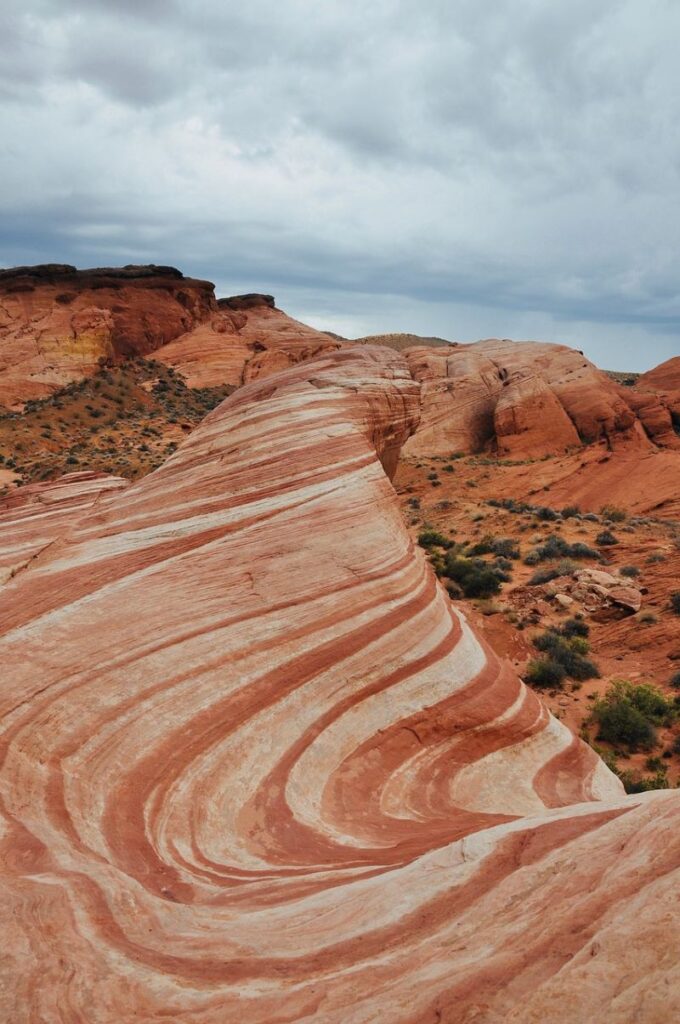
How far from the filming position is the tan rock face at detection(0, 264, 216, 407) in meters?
49.3

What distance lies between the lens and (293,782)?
6562mm

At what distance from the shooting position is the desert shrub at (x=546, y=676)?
46.5 feet

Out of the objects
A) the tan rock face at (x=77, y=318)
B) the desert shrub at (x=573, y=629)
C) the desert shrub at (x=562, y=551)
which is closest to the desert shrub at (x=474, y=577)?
the desert shrub at (x=562, y=551)

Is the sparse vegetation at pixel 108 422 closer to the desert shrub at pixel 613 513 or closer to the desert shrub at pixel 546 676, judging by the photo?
the desert shrub at pixel 613 513

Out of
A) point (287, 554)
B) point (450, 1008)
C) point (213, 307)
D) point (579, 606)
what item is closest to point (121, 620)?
point (287, 554)

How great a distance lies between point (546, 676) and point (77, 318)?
162 feet

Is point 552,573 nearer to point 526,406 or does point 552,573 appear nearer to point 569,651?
point 569,651

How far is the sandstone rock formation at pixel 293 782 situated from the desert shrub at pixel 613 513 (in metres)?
18.9

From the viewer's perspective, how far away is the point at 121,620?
7250 millimetres

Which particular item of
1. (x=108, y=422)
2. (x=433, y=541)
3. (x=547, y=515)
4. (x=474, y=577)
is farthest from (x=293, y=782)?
(x=108, y=422)

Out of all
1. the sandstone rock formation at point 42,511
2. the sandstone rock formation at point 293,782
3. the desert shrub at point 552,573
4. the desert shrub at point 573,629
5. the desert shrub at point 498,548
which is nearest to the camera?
the sandstone rock formation at point 293,782

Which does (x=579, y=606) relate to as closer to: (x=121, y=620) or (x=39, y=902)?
(x=121, y=620)

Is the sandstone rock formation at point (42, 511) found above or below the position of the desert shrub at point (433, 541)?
above

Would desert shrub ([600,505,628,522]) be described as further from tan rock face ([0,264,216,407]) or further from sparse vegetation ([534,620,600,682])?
tan rock face ([0,264,216,407])
